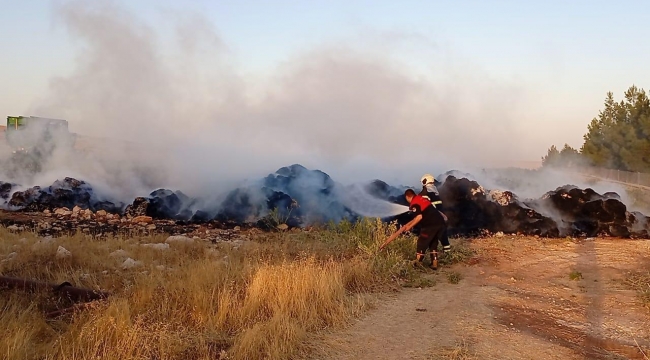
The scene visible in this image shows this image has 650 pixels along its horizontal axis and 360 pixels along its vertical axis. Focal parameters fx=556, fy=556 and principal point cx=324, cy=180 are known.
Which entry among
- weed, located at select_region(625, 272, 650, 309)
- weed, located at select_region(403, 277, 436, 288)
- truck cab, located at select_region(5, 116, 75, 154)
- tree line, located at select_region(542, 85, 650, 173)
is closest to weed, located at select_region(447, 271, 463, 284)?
weed, located at select_region(403, 277, 436, 288)

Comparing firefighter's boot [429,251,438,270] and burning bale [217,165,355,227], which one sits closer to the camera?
firefighter's boot [429,251,438,270]

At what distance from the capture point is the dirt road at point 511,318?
5.41m

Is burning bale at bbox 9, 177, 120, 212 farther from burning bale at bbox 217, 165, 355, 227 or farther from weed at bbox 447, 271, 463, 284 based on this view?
weed at bbox 447, 271, 463, 284

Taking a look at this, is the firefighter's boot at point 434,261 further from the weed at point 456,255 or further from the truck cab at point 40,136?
the truck cab at point 40,136

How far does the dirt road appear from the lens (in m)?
5.41

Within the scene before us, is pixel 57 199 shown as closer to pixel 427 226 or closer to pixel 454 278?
pixel 427 226

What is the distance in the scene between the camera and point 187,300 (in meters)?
6.12

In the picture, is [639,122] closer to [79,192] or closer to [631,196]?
[631,196]

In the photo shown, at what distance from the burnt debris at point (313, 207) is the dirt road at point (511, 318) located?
4239mm

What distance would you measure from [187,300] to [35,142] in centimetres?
1872

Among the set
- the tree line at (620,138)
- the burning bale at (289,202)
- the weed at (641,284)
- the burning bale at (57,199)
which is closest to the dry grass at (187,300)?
the weed at (641,284)

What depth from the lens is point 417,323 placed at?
20.6ft

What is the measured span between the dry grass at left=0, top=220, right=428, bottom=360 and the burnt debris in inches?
164

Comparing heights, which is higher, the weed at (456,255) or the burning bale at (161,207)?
the burning bale at (161,207)
